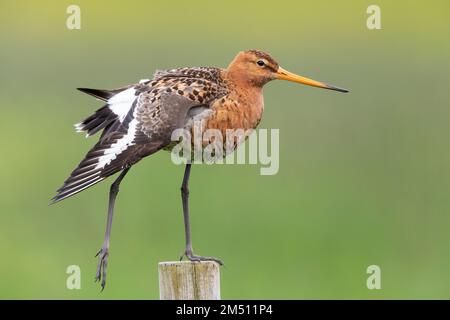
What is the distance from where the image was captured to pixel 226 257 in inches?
523

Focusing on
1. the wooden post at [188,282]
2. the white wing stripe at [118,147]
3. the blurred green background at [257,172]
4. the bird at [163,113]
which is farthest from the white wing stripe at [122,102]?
the blurred green background at [257,172]

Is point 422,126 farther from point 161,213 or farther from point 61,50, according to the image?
point 61,50

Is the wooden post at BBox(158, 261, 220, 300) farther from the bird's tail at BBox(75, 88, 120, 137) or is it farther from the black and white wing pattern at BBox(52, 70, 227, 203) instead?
the bird's tail at BBox(75, 88, 120, 137)

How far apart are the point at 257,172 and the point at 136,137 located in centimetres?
683

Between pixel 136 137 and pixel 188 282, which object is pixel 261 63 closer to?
pixel 136 137

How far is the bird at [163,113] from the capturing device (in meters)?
8.70

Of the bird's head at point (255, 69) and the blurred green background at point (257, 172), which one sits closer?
the bird's head at point (255, 69)

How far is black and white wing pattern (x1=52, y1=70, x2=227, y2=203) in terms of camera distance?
8570 millimetres

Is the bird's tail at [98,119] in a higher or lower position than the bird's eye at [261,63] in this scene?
lower

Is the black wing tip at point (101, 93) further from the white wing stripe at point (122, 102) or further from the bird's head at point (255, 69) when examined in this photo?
the bird's head at point (255, 69)

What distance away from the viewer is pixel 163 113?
29.7 ft

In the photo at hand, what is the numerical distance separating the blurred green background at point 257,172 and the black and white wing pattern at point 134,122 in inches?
138

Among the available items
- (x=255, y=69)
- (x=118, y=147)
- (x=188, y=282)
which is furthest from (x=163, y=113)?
(x=188, y=282)

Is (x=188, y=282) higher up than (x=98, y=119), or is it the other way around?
Answer: (x=98, y=119)
